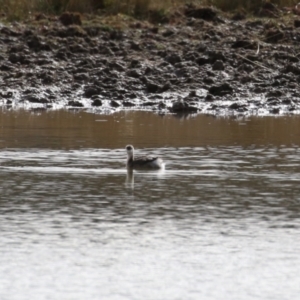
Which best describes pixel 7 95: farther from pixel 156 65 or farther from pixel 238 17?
pixel 238 17

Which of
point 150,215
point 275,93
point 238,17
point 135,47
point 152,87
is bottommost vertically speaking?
point 150,215

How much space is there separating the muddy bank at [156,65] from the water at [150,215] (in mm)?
4308

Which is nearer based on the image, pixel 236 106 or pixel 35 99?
pixel 236 106

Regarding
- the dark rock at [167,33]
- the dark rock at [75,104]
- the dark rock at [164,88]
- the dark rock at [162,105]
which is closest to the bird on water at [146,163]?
the dark rock at [162,105]

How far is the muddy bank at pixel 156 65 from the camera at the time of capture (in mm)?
23891

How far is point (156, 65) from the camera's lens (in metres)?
25.9

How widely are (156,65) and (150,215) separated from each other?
1395cm

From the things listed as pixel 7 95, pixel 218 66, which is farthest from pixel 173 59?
pixel 7 95

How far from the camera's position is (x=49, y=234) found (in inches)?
441

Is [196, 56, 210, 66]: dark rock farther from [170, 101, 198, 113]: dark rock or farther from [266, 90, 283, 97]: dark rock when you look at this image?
[170, 101, 198, 113]: dark rock

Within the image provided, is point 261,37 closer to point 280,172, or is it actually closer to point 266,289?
point 280,172

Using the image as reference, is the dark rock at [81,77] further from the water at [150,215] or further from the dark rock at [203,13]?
the water at [150,215]

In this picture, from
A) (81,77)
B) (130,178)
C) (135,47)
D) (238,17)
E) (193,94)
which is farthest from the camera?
(238,17)

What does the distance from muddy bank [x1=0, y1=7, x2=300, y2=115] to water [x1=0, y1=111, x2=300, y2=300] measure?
431cm
